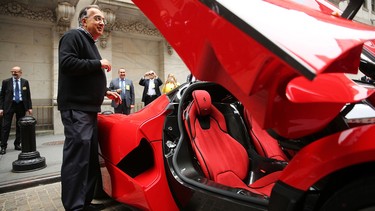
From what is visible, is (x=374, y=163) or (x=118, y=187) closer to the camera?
(x=374, y=163)

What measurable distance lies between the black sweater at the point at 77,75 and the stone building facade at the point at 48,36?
6684mm

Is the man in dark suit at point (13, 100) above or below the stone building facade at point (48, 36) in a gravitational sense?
below

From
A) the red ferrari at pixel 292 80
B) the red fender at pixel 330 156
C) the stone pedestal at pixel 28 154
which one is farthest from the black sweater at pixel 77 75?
the stone pedestal at pixel 28 154

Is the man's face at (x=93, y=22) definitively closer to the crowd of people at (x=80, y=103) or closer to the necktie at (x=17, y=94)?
the crowd of people at (x=80, y=103)

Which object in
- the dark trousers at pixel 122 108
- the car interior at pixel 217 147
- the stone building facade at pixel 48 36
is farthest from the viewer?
the stone building facade at pixel 48 36

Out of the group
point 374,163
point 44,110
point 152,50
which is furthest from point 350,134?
point 152,50

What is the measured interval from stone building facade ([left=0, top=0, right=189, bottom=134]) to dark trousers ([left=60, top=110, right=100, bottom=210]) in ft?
22.2

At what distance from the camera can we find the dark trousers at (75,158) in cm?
217

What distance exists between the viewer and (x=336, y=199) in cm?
95

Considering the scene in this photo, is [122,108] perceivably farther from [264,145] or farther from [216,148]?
[216,148]

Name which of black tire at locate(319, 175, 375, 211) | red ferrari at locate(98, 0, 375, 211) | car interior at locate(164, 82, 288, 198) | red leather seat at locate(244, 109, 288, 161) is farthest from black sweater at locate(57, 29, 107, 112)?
black tire at locate(319, 175, 375, 211)

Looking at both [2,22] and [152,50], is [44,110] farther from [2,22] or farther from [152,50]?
[152,50]

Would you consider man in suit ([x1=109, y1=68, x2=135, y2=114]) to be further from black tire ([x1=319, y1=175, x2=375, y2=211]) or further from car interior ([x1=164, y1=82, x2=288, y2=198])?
black tire ([x1=319, y1=175, x2=375, y2=211])

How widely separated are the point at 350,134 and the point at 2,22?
9755 mm
